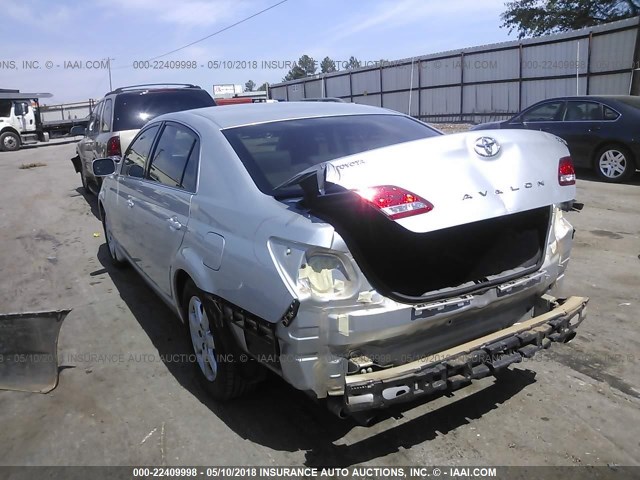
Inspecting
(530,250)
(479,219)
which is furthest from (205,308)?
(530,250)

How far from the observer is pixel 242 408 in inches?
132

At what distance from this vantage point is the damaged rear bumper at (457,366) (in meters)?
2.42

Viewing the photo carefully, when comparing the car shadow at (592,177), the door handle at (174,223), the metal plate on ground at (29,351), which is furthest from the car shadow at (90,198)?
the car shadow at (592,177)

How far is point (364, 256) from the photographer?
2543 millimetres

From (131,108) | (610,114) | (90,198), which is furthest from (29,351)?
(610,114)

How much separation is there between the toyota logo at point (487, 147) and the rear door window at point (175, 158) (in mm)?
1728

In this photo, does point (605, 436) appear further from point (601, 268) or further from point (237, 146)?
Result: point (601, 268)

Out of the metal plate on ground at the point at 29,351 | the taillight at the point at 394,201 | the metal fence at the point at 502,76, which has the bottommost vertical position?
the metal plate on ground at the point at 29,351

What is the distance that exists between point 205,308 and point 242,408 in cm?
68

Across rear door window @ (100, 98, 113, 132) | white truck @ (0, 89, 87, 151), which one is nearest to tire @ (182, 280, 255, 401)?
rear door window @ (100, 98, 113, 132)

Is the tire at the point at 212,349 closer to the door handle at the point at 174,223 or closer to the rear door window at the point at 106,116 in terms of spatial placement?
the door handle at the point at 174,223

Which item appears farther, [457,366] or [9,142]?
[9,142]

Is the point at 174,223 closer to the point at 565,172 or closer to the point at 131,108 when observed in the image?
the point at 565,172

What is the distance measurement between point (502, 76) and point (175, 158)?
1955 cm
